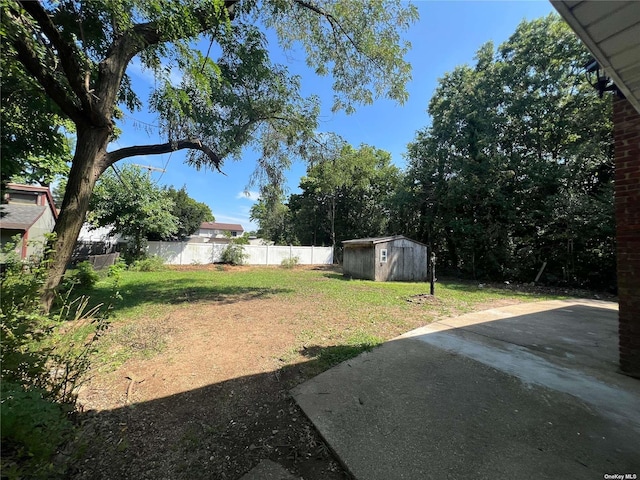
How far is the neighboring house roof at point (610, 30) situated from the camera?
127 cm

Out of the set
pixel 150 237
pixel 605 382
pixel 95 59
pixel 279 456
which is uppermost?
pixel 95 59

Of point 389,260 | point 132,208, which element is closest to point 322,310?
point 389,260

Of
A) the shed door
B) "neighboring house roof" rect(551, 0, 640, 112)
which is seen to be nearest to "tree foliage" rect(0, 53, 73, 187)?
"neighboring house roof" rect(551, 0, 640, 112)

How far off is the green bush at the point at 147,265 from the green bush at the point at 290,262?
8038mm

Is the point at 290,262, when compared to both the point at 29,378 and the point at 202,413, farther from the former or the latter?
the point at 29,378

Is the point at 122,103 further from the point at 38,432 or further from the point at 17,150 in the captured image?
the point at 38,432

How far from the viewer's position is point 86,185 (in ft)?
14.2

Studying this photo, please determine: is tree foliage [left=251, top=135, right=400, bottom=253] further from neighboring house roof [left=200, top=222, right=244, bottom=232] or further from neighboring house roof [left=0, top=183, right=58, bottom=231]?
neighboring house roof [left=200, top=222, right=244, bottom=232]

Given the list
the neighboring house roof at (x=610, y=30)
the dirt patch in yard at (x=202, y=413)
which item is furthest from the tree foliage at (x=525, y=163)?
the dirt patch in yard at (x=202, y=413)

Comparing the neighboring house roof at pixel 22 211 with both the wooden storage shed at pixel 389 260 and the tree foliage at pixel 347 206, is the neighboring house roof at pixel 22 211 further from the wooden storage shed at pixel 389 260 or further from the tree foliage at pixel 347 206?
the wooden storage shed at pixel 389 260

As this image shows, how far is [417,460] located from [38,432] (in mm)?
2247

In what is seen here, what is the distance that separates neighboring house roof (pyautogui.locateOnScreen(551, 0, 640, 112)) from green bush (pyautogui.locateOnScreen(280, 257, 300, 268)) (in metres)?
19.8

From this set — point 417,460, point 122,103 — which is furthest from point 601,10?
point 122,103

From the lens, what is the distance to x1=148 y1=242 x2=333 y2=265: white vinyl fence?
59.1ft
